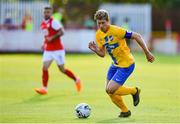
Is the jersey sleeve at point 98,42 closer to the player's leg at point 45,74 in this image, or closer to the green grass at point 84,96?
the green grass at point 84,96

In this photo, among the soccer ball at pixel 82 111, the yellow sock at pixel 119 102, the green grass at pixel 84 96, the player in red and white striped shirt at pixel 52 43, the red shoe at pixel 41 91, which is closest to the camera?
the soccer ball at pixel 82 111

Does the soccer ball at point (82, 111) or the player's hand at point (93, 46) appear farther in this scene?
the player's hand at point (93, 46)

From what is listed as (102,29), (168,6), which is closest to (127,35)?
(102,29)

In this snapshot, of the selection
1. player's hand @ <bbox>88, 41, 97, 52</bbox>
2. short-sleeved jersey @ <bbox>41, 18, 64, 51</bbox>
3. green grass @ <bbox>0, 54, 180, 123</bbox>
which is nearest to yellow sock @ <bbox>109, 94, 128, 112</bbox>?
green grass @ <bbox>0, 54, 180, 123</bbox>

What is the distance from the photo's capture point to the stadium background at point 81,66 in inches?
562

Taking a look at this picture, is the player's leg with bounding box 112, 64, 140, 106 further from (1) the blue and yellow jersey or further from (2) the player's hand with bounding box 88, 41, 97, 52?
(2) the player's hand with bounding box 88, 41, 97, 52

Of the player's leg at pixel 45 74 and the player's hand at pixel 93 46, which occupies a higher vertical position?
the player's hand at pixel 93 46

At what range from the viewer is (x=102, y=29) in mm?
13445

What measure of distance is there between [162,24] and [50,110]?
36455 millimetres

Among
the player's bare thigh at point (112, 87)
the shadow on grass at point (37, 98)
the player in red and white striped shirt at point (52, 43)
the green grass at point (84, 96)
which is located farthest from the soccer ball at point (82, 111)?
the player in red and white striped shirt at point (52, 43)

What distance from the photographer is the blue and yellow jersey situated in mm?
13523

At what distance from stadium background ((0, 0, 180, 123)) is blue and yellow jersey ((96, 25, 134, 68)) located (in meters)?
1.09

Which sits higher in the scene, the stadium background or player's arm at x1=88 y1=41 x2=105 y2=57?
player's arm at x1=88 y1=41 x2=105 y2=57

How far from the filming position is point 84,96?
687 inches
